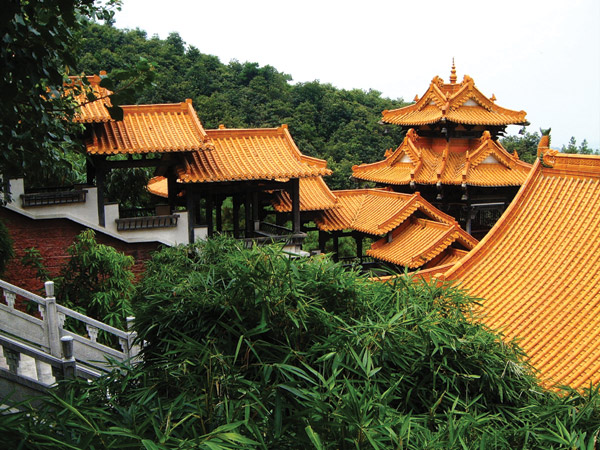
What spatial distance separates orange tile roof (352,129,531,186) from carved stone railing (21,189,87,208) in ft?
30.2

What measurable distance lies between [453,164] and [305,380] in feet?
48.6

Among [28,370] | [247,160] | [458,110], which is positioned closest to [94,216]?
[247,160]

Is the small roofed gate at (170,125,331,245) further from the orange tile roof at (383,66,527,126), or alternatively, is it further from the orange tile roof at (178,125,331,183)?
the orange tile roof at (383,66,527,126)

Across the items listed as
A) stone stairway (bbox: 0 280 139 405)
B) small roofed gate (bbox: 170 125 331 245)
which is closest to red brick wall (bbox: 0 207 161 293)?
small roofed gate (bbox: 170 125 331 245)

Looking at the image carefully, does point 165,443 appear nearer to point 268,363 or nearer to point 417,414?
point 268,363

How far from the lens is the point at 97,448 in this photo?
239 centimetres

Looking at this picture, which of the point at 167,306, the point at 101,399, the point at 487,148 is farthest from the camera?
the point at 487,148

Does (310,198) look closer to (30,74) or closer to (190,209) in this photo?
(190,209)

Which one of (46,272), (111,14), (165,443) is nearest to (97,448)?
(165,443)

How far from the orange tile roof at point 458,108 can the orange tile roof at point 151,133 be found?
26.5 feet

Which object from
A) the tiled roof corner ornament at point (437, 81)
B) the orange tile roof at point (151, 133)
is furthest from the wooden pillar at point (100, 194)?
the tiled roof corner ornament at point (437, 81)

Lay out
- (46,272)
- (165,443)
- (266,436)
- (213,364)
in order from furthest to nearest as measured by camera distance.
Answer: (46,272), (213,364), (266,436), (165,443)

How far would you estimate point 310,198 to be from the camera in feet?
45.5

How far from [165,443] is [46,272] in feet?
28.0
